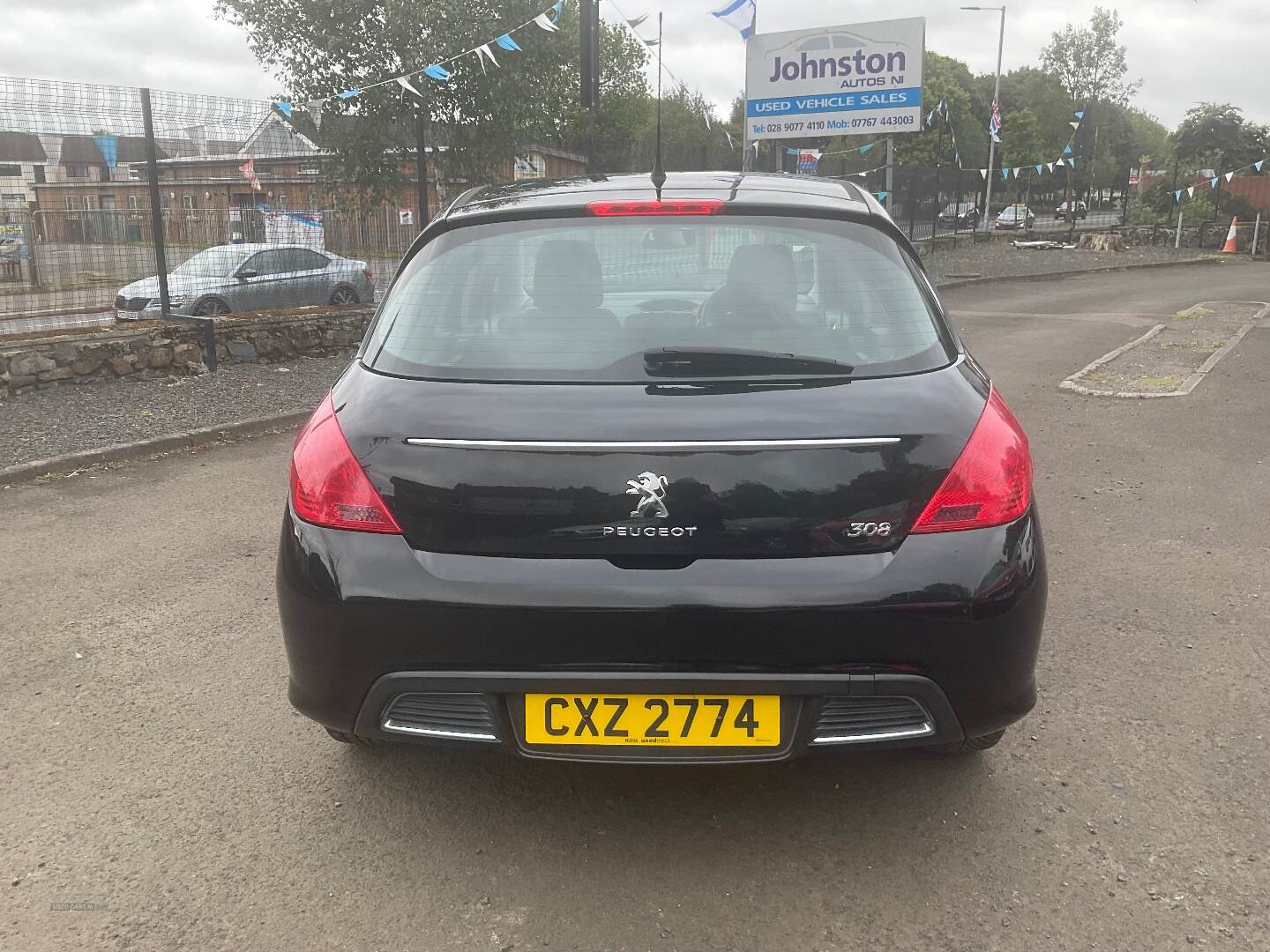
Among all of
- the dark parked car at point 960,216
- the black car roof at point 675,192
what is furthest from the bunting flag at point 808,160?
the black car roof at point 675,192

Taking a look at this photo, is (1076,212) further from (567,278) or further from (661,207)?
(567,278)

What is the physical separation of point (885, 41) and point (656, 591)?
68.3 ft

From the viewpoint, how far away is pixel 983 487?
2.52m

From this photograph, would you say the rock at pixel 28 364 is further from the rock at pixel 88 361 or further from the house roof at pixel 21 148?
the house roof at pixel 21 148

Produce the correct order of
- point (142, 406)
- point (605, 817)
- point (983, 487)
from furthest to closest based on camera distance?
point (142, 406) → point (605, 817) → point (983, 487)

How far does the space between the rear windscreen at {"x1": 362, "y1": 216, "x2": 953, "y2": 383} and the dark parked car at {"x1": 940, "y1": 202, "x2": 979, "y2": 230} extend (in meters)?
27.6

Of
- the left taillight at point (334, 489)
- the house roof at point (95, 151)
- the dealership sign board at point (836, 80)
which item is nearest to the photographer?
the left taillight at point (334, 489)

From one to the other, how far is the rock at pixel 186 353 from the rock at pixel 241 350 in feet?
1.33

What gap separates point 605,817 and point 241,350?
29.4 ft

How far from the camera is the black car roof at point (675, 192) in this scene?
315cm

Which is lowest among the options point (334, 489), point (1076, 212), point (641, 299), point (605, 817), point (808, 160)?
point (605, 817)

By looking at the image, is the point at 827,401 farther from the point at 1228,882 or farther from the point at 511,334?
the point at 1228,882

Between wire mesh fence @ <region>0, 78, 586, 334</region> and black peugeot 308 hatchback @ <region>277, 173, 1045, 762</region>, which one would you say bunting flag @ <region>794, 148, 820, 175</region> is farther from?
black peugeot 308 hatchback @ <region>277, 173, 1045, 762</region>

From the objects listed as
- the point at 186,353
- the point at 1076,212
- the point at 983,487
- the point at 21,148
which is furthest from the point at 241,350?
the point at 1076,212
